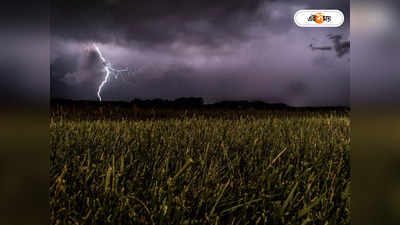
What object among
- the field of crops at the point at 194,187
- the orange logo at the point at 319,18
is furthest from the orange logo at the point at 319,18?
the field of crops at the point at 194,187

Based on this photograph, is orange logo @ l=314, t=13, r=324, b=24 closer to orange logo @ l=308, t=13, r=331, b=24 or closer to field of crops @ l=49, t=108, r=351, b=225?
orange logo @ l=308, t=13, r=331, b=24

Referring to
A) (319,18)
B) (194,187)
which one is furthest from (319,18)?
(194,187)

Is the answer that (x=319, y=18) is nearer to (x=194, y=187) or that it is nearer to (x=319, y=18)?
(x=319, y=18)

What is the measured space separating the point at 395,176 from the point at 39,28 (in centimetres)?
76

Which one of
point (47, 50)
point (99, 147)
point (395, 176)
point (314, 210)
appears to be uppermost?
point (47, 50)

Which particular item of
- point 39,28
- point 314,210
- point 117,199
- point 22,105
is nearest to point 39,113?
point 22,105

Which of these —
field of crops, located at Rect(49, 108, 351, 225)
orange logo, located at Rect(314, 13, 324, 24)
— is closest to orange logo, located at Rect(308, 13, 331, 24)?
orange logo, located at Rect(314, 13, 324, 24)

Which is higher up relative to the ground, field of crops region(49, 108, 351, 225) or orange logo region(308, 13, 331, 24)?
orange logo region(308, 13, 331, 24)

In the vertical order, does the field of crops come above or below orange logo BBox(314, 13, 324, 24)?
below

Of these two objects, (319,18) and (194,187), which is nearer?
(319,18)

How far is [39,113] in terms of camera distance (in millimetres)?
591

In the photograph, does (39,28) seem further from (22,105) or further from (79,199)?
(79,199)

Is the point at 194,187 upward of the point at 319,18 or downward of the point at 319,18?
downward

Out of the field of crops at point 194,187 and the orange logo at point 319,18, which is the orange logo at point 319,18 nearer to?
the orange logo at point 319,18
